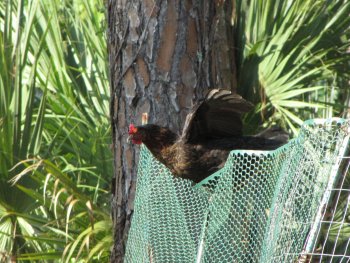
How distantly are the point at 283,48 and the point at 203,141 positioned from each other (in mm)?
1209

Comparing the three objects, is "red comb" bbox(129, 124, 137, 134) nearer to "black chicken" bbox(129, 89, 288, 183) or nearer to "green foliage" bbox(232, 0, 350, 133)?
"black chicken" bbox(129, 89, 288, 183)

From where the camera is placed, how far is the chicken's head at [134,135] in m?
5.15

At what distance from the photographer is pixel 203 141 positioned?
548cm

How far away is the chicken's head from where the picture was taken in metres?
5.15

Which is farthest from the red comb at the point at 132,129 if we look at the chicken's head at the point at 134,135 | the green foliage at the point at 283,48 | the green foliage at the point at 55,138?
the green foliage at the point at 283,48

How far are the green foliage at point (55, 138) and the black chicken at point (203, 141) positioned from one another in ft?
1.75

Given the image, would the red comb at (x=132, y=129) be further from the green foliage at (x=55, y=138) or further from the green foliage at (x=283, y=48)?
the green foliage at (x=283, y=48)

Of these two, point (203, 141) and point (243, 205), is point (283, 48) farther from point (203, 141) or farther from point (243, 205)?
point (243, 205)

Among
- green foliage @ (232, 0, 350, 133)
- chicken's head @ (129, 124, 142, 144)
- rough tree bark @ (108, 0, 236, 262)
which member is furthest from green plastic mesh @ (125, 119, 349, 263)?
green foliage @ (232, 0, 350, 133)

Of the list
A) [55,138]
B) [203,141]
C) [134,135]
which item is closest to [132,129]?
[134,135]

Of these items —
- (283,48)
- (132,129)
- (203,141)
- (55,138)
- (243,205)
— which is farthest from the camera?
(283,48)

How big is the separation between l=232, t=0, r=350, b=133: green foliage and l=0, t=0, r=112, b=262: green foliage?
991 mm

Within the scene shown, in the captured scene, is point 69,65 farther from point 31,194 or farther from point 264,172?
point 264,172

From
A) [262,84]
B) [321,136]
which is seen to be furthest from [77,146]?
[321,136]
